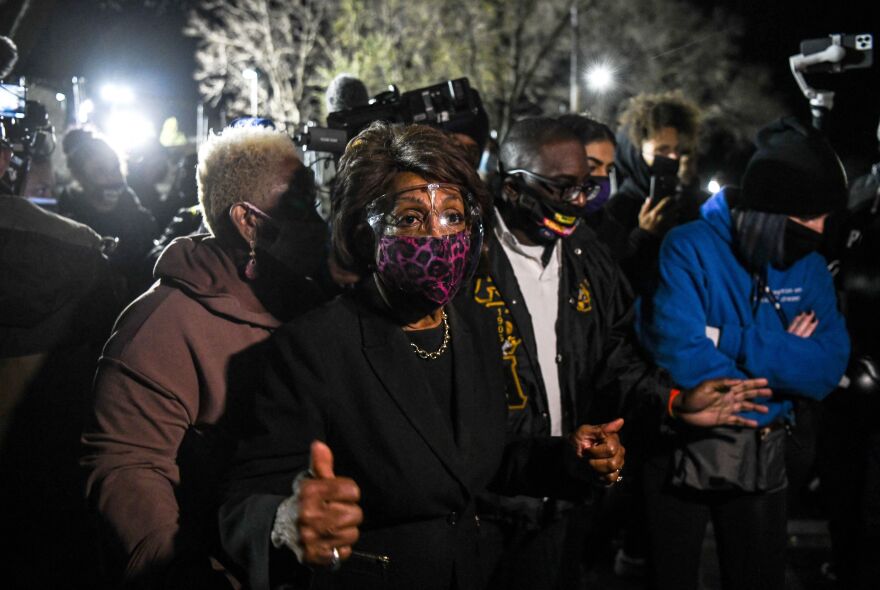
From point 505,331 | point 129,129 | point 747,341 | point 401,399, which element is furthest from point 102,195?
point 129,129

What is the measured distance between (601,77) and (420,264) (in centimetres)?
2938

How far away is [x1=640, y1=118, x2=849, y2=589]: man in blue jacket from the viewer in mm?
3137

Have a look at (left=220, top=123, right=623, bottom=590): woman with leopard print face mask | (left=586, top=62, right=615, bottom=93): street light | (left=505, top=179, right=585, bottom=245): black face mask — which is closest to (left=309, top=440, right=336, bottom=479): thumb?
(left=220, top=123, right=623, bottom=590): woman with leopard print face mask

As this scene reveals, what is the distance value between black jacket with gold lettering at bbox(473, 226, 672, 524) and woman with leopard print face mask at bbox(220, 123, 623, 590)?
453 mm

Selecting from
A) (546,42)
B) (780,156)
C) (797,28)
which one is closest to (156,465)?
(780,156)

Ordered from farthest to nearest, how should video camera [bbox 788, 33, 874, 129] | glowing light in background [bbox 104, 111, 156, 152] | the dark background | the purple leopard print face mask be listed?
the dark background
glowing light in background [bbox 104, 111, 156, 152]
video camera [bbox 788, 33, 874, 129]
the purple leopard print face mask

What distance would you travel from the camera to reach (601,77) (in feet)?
97.2

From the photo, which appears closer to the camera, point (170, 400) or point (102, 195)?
point (170, 400)

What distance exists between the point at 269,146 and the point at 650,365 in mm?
1803

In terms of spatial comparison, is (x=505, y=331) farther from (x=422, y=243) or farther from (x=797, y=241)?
(x=797, y=241)

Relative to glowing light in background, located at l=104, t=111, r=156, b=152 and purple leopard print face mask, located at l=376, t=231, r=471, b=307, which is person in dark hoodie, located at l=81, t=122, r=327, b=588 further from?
Result: glowing light in background, located at l=104, t=111, r=156, b=152

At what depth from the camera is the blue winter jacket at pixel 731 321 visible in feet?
10.3

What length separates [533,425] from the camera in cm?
286

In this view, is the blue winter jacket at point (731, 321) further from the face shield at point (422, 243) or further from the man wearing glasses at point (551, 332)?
the face shield at point (422, 243)
